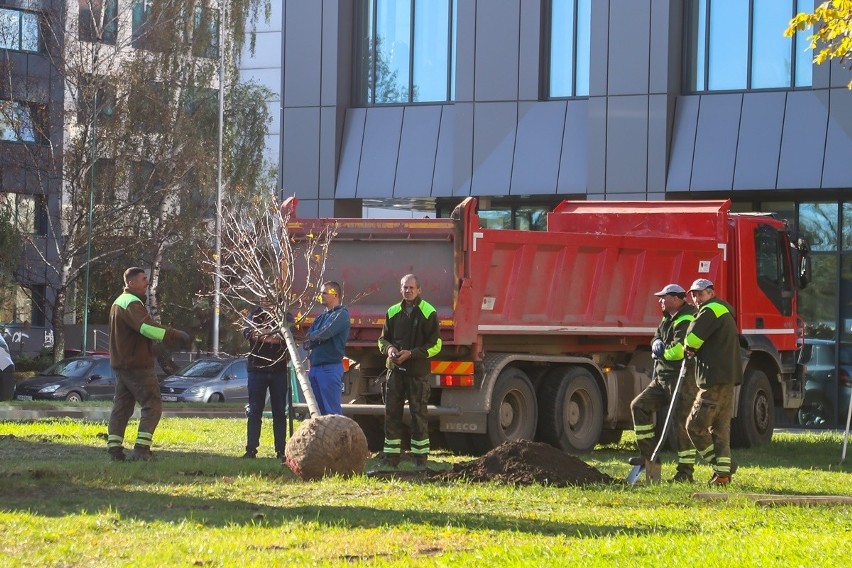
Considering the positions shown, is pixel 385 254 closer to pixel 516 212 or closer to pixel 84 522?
pixel 84 522

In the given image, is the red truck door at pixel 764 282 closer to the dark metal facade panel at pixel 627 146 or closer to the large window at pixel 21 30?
the dark metal facade panel at pixel 627 146

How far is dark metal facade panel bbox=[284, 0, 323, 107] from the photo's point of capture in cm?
2867

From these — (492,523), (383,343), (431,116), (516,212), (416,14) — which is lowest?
(492,523)

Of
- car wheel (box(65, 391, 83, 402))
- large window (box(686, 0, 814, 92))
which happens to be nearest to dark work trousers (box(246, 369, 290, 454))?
large window (box(686, 0, 814, 92))

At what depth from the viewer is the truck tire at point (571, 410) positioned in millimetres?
16125

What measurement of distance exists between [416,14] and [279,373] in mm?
16310

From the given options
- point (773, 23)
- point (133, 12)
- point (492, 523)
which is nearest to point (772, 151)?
point (773, 23)

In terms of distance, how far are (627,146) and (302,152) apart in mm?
6491

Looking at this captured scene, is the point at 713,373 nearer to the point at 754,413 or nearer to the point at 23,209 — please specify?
the point at 754,413

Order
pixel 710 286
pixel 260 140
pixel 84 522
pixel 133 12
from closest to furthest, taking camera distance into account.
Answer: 1. pixel 84 522
2. pixel 710 286
3. pixel 133 12
4. pixel 260 140

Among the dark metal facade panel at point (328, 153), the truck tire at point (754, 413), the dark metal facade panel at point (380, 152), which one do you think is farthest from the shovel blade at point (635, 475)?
the dark metal facade panel at point (328, 153)

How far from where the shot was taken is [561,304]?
16219 mm

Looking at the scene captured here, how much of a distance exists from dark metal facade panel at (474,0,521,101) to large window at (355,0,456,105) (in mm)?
1094

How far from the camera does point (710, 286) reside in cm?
1262
